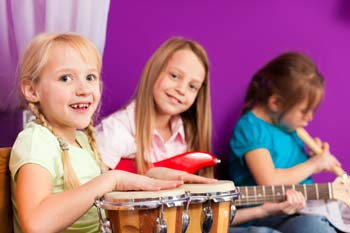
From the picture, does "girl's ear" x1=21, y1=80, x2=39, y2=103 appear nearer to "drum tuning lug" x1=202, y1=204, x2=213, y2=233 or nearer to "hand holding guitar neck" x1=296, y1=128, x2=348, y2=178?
"drum tuning lug" x1=202, y1=204, x2=213, y2=233

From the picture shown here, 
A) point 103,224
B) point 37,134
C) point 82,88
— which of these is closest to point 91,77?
point 82,88

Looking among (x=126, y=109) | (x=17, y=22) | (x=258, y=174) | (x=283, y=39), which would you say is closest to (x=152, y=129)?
(x=126, y=109)

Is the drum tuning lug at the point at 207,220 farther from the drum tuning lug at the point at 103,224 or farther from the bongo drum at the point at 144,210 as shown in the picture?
the drum tuning lug at the point at 103,224

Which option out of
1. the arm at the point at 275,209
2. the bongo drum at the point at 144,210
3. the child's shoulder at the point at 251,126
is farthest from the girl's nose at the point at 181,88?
the bongo drum at the point at 144,210

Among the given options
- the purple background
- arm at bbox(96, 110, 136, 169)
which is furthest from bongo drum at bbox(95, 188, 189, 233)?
the purple background

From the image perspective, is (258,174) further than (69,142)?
Yes

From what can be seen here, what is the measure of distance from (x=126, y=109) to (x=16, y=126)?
356 millimetres

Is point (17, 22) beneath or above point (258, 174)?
above

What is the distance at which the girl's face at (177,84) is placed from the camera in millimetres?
2119

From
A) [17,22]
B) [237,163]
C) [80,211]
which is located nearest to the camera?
[80,211]

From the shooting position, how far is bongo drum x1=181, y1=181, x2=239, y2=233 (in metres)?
1.43

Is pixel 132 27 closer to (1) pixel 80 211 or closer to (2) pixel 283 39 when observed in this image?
(2) pixel 283 39

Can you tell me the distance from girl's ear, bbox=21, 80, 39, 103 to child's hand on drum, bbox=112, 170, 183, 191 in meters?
0.31

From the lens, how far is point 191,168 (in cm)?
204
